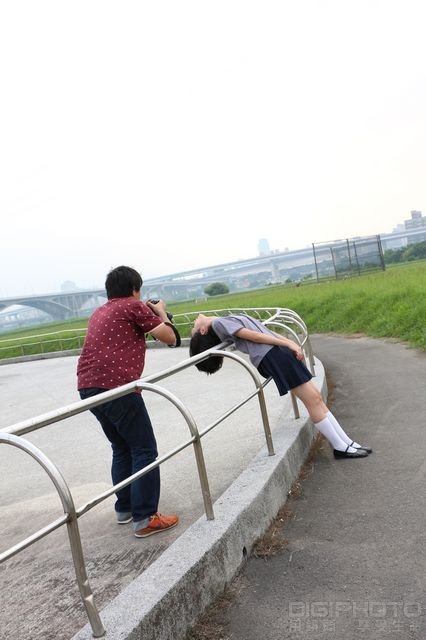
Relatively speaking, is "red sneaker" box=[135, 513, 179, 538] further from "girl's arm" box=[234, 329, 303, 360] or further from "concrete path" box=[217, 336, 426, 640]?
"girl's arm" box=[234, 329, 303, 360]

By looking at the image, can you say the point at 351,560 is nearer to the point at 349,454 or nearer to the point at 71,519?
the point at 71,519

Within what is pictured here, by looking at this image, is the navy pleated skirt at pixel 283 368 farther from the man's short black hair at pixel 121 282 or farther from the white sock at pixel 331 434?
the man's short black hair at pixel 121 282

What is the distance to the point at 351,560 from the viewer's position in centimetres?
307

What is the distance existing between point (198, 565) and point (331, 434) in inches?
84.2

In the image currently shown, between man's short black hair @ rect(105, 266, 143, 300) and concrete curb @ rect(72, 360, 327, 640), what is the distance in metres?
1.31

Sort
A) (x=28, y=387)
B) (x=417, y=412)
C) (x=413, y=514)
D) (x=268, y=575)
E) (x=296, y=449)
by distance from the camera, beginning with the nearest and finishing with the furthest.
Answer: (x=268, y=575) → (x=413, y=514) → (x=296, y=449) → (x=417, y=412) → (x=28, y=387)

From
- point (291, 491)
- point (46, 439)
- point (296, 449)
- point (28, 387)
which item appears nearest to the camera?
point (291, 491)

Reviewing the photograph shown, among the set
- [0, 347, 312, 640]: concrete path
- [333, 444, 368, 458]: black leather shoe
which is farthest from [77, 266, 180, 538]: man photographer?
[333, 444, 368, 458]: black leather shoe

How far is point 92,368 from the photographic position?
3.55 metres

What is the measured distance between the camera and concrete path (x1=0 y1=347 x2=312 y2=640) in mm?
3102

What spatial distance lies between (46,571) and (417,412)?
3.82 meters

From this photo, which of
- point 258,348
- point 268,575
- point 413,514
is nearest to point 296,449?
point 258,348

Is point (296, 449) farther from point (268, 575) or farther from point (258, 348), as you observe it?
point (268, 575)

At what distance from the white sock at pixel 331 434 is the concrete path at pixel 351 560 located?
0.12 meters
